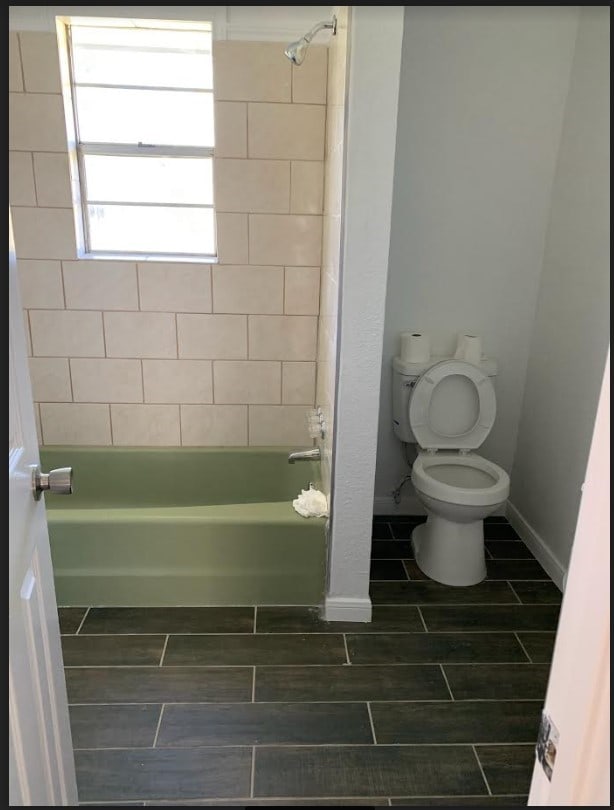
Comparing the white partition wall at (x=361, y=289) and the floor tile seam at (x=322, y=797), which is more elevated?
the white partition wall at (x=361, y=289)

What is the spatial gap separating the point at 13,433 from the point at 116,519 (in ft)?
4.63

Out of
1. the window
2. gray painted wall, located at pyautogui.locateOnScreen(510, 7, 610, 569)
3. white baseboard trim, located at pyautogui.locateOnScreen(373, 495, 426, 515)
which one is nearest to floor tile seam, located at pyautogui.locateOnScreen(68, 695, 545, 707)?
gray painted wall, located at pyautogui.locateOnScreen(510, 7, 610, 569)

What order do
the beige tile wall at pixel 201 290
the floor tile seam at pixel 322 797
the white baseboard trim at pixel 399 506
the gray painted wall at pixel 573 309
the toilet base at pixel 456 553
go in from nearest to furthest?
1. the floor tile seam at pixel 322 797
2. the gray painted wall at pixel 573 309
3. the beige tile wall at pixel 201 290
4. the toilet base at pixel 456 553
5. the white baseboard trim at pixel 399 506

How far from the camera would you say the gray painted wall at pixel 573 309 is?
2461 mm

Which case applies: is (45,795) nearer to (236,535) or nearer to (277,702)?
(277,702)

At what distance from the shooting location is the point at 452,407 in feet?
9.46

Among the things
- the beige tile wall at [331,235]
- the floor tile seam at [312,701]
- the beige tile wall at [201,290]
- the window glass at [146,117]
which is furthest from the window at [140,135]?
the floor tile seam at [312,701]

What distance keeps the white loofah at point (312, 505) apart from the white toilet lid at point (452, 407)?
615mm

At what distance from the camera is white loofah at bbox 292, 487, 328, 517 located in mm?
2463

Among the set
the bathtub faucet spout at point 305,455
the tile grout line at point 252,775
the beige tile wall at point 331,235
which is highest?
the beige tile wall at point 331,235

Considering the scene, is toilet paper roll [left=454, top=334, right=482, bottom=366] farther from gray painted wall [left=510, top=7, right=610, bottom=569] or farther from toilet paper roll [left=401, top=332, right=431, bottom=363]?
gray painted wall [left=510, top=7, right=610, bottom=569]

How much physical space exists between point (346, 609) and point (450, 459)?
2.83 feet

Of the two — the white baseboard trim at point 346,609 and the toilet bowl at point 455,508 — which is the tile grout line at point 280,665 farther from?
the toilet bowl at point 455,508

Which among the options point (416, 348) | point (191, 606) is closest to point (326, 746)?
point (191, 606)
